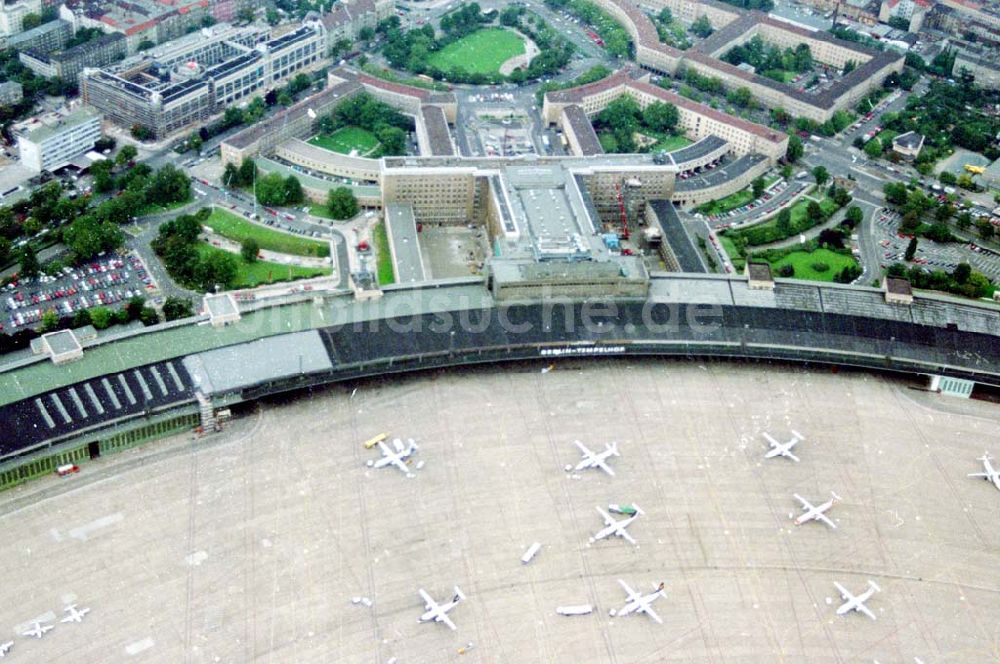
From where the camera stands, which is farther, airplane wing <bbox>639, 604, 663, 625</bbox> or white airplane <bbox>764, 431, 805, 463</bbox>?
white airplane <bbox>764, 431, 805, 463</bbox>

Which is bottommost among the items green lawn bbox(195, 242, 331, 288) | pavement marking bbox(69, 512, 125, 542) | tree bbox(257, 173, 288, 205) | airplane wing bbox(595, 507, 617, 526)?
green lawn bbox(195, 242, 331, 288)

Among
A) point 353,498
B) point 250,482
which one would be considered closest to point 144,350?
point 250,482

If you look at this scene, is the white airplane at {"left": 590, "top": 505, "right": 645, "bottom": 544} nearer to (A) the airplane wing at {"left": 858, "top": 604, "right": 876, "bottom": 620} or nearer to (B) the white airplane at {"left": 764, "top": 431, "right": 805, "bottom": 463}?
(B) the white airplane at {"left": 764, "top": 431, "right": 805, "bottom": 463}

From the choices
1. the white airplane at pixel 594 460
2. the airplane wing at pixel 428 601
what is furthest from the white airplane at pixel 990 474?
the airplane wing at pixel 428 601

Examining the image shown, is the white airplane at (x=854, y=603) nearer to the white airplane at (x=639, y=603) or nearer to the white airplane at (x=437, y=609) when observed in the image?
the white airplane at (x=639, y=603)

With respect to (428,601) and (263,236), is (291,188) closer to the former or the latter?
(263,236)

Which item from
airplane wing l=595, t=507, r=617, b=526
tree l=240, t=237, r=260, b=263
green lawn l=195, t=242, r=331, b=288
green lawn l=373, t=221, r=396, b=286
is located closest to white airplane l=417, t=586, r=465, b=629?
airplane wing l=595, t=507, r=617, b=526
